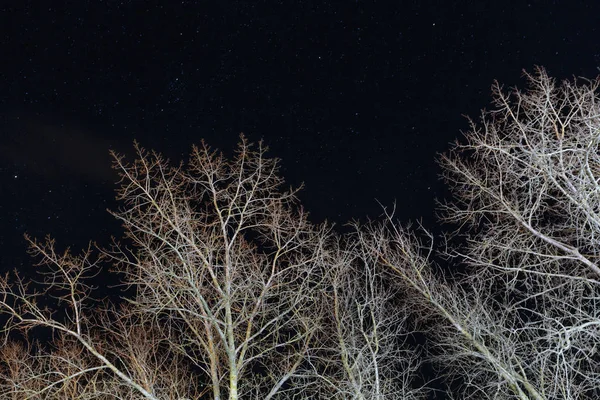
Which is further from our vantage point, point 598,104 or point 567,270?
point 567,270

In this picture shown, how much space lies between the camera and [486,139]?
12.8 meters

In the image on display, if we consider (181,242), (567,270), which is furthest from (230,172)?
(567,270)

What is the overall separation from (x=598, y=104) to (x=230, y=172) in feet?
32.3

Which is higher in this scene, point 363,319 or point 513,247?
point 513,247

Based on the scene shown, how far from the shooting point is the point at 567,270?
1304cm

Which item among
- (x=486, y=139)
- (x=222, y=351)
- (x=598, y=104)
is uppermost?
(x=598, y=104)

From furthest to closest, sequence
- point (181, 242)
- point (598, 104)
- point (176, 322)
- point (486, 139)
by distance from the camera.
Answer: point (176, 322) → point (181, 242) → point (486, 139) → point (598, 104)

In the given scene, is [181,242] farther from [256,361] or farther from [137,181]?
[256,361]

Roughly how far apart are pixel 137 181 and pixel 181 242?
2149 millimetres

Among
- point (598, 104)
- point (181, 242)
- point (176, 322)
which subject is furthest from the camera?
point (176, 322)

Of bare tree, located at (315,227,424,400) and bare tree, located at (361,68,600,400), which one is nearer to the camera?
bare tree, located at (361,68,600,400)

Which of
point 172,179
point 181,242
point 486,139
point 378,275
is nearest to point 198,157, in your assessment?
point 172,179

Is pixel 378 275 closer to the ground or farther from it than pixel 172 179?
closer to the ground

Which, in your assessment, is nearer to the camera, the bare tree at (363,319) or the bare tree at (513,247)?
the bare tree at (513,247)
